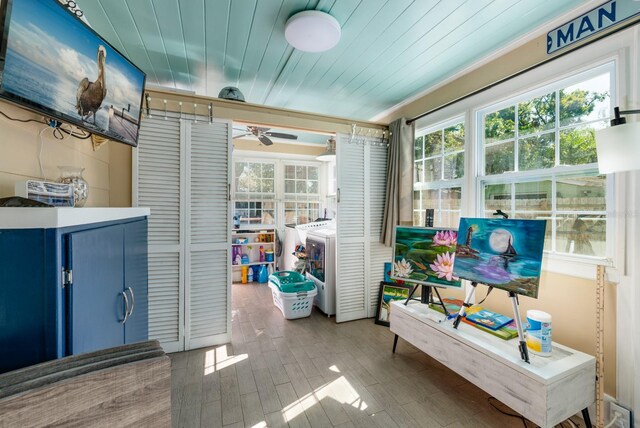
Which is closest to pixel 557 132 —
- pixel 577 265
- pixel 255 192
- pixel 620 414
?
pixel 577 265

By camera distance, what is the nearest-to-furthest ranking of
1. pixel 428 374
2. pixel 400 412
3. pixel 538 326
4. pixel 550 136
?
pixel 538 326, pixel 400 412, pixel 550 136, pixel 428 374

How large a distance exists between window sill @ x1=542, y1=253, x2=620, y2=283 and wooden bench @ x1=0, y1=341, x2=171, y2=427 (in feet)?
7.65

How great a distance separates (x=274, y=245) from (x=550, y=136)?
13.7 feet

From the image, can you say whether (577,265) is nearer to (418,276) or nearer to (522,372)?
(522,372)

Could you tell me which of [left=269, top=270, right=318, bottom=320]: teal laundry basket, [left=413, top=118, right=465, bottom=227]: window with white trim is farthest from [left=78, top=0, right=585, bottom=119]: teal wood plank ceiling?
[left=269, top=270, right=318, bottom=320]: teal laundry basket

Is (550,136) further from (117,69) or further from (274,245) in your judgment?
(274,245)

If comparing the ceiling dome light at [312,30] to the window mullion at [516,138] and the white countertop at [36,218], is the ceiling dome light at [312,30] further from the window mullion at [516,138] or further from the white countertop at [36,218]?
the white countertop at [36,218]

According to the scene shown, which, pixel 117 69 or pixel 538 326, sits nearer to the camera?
pixel 117 69

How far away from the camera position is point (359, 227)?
3176 mm

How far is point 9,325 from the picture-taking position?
77 cm

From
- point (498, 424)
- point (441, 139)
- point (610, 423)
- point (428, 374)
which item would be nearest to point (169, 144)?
point (441, 139)

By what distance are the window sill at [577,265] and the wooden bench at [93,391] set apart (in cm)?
233

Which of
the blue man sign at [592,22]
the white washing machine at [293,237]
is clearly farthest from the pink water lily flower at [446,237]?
the white washing machine at [293,237]

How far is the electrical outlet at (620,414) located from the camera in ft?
4.83
